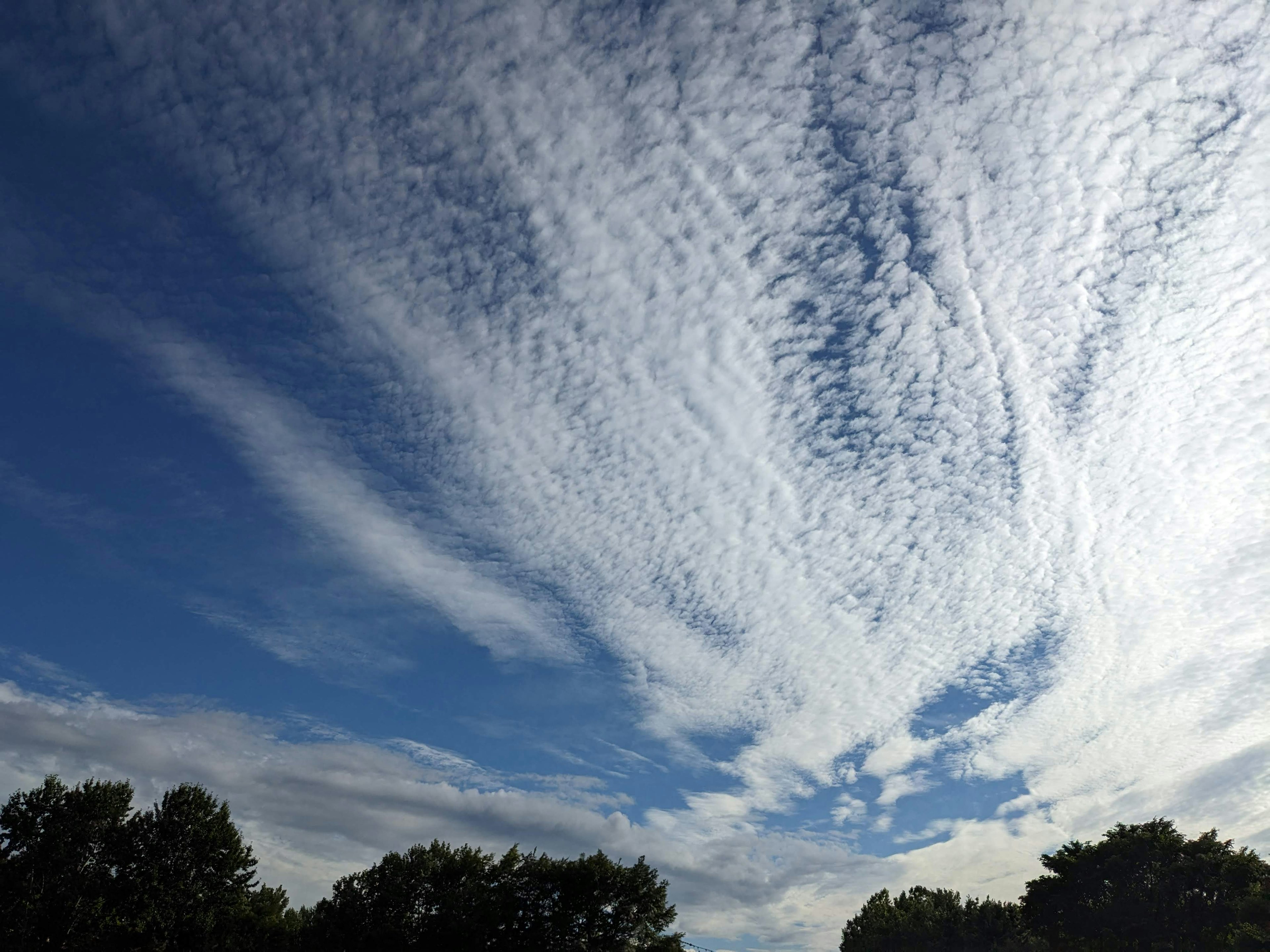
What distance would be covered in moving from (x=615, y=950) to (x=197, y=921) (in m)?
35.4

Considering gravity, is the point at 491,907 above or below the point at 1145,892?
below

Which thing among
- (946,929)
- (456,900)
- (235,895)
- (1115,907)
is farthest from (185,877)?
(1115,907)

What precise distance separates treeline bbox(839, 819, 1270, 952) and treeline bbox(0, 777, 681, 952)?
2679cm

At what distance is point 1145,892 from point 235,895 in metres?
81.3

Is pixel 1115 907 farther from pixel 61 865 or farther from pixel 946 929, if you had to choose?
pixel 61 865

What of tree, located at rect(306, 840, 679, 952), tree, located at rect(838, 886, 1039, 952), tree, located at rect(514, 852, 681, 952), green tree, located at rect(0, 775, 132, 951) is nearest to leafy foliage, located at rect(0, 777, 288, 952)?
green tree, located at rect(0, 775, 132, 951)

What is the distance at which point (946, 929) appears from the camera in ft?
233

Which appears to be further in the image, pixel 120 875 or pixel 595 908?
pixel 595 908

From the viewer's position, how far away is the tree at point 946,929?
68188 mm

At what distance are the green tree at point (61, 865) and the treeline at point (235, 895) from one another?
0.08 metres

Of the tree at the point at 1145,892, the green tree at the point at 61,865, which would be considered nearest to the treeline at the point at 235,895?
the green tree at the point at 61,865

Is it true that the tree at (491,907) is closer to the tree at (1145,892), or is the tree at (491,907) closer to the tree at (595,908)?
the tree at (595,908)

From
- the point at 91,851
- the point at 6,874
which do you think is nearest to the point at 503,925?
the point at 91,851

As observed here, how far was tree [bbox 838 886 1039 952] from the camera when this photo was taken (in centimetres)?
6819
